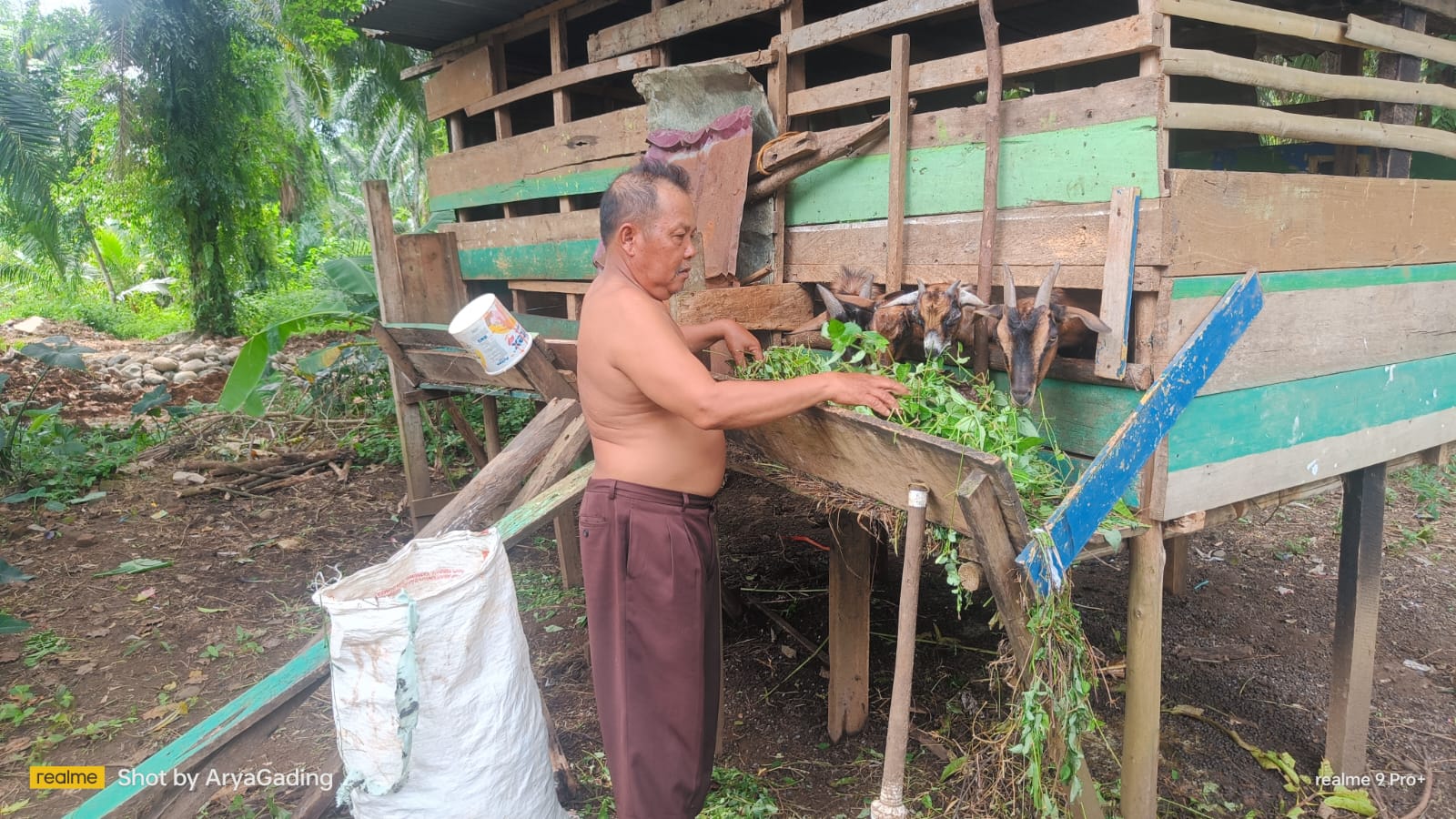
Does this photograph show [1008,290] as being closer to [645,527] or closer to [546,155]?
[645,527]

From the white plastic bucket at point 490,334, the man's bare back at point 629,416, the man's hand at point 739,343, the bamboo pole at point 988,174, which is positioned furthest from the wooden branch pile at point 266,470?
the bamboo pole at point 988,174

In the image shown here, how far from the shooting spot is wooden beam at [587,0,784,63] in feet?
13.6

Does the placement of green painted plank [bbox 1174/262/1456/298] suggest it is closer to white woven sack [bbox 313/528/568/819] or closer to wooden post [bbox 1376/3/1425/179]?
wooden post [bbox 1376/3/1425/179]

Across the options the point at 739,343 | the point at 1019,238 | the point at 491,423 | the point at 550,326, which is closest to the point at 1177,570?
the point at 1019,238

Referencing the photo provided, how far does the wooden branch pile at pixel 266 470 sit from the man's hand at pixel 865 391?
7.54 meters

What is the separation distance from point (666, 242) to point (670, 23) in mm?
2427

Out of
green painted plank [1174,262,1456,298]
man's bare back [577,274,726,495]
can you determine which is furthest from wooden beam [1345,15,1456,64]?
man's bare back [577,274,726,495]

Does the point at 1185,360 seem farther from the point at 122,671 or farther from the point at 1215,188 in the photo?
the point at 122,671

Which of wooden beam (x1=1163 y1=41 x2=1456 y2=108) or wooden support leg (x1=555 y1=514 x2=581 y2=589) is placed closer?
wooden beam (x1=1163 y1=41 x2=1456 y2=108)

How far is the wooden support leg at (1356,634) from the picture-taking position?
13.7 feet

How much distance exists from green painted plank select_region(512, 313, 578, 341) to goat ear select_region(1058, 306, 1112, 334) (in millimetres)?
3763

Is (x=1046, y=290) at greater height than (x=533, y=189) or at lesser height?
lesser

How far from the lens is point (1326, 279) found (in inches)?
129

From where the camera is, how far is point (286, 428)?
32.4ft
